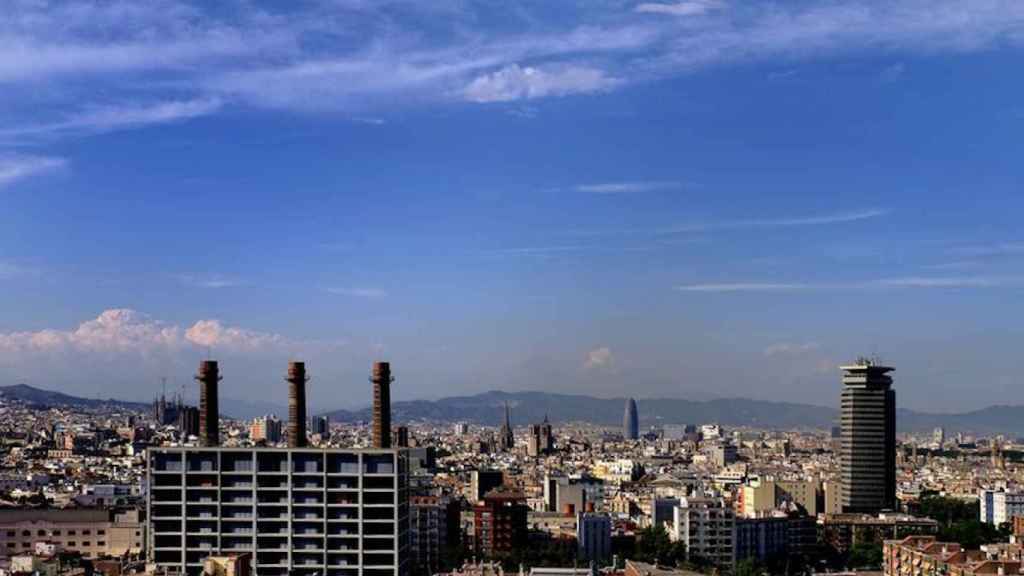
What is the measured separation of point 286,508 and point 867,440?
7023 centimetres

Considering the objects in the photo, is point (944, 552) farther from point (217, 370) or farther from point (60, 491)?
point (60, 491)

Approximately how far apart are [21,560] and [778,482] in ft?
218

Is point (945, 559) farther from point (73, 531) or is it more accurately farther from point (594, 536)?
point (73, 531)

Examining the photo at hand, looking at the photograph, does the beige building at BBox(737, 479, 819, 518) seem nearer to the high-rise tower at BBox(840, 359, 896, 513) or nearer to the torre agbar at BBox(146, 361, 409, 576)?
the high-rise tower at BBox(840, 359, 896, 513)

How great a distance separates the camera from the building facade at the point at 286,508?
44969 millimetres

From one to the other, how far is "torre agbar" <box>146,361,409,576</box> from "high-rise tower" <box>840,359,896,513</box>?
65632mm

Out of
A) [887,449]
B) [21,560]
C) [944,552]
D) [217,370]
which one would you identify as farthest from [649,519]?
[21,560]

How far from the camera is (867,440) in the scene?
106 meters

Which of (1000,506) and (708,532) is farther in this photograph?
(1000,506)

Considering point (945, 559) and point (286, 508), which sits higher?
point (286, 508)

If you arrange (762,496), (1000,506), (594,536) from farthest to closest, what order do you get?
(1000,506)
(762,496)
(594,536)

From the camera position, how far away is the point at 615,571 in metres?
58.9

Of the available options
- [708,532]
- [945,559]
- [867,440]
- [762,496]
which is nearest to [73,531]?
[708,532]

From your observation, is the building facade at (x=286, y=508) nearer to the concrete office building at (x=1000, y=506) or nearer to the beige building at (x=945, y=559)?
the beige building at (x=945, y=559)
